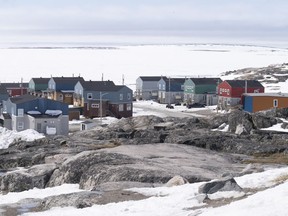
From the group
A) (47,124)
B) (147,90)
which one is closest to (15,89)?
(147,90)

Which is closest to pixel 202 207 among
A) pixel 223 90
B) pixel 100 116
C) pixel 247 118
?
pixel 247 118

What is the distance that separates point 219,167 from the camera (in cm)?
2689

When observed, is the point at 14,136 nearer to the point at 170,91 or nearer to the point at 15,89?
the point at 15,89

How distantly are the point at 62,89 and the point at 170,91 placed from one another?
2071 centimetres

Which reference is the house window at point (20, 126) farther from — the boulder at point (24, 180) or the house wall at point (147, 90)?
the house wall at point (147, 90)

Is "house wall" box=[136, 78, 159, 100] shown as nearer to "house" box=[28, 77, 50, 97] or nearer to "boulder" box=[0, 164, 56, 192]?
"house" box=[28, 77, 50, 97]

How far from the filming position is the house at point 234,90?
3189 inches

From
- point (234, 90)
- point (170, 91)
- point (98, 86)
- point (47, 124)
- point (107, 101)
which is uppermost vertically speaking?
point (98, 86)

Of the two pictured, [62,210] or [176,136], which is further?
[176,136]

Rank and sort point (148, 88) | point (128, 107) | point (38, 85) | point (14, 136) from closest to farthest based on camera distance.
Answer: point (14, 136) → point (128, 107) → point (38, 85) → point (148, 88)

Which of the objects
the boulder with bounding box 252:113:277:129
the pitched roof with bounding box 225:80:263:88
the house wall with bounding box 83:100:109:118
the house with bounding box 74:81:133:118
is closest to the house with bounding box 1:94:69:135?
the house with bounding box 74:81:133:118

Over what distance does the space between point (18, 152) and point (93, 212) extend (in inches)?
922

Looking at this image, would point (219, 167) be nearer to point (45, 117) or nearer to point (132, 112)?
point (45, 117)

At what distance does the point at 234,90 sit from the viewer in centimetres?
8094
